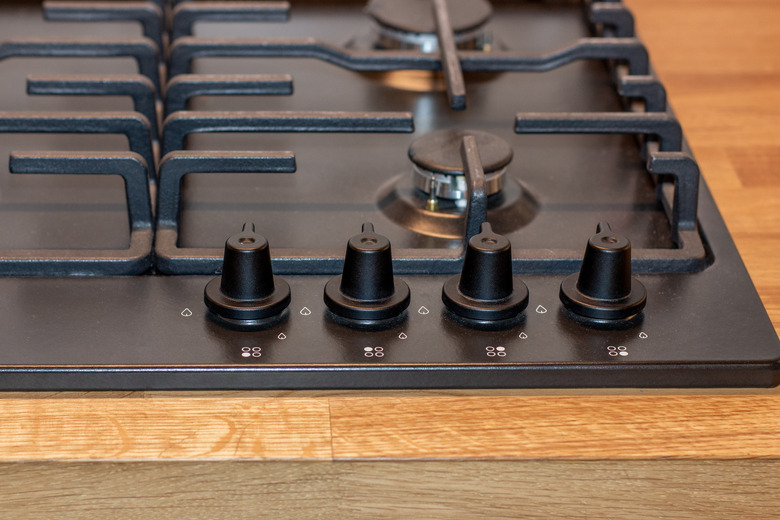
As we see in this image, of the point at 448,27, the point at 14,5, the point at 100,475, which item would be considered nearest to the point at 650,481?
the point at 100,475

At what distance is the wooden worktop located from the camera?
537 millimetres

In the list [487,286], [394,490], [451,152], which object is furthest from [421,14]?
[394,490]

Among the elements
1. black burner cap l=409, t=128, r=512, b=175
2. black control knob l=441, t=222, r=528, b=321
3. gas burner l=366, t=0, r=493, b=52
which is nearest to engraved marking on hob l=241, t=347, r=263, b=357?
black control knob l=441, t=222, r=528, b=321

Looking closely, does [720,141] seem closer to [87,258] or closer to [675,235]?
[675,235]

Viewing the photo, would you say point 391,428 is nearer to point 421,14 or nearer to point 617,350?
point 617,350

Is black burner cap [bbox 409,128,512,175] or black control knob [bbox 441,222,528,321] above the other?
black burner cap [bbox 409,128,512,175]

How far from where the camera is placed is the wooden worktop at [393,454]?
537 mm

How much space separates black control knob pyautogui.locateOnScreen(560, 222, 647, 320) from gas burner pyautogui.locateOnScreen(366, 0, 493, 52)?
0.44m

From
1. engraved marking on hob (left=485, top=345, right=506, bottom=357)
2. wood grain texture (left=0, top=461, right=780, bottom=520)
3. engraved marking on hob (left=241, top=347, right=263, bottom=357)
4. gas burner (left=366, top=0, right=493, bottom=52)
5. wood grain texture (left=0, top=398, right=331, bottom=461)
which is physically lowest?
wood grain texture (left=0, top=461, right=780, bottom=520)

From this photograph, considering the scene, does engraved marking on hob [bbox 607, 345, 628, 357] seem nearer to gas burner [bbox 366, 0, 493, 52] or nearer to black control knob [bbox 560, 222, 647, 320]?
black control knob [bbox 560, 222, 647, 320]

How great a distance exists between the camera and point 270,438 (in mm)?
543

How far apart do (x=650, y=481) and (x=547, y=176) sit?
0.34m

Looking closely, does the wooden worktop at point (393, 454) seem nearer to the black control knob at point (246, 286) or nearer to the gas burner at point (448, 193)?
the black control knob at point (246, 286)

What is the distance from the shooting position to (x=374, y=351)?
1.93ft
